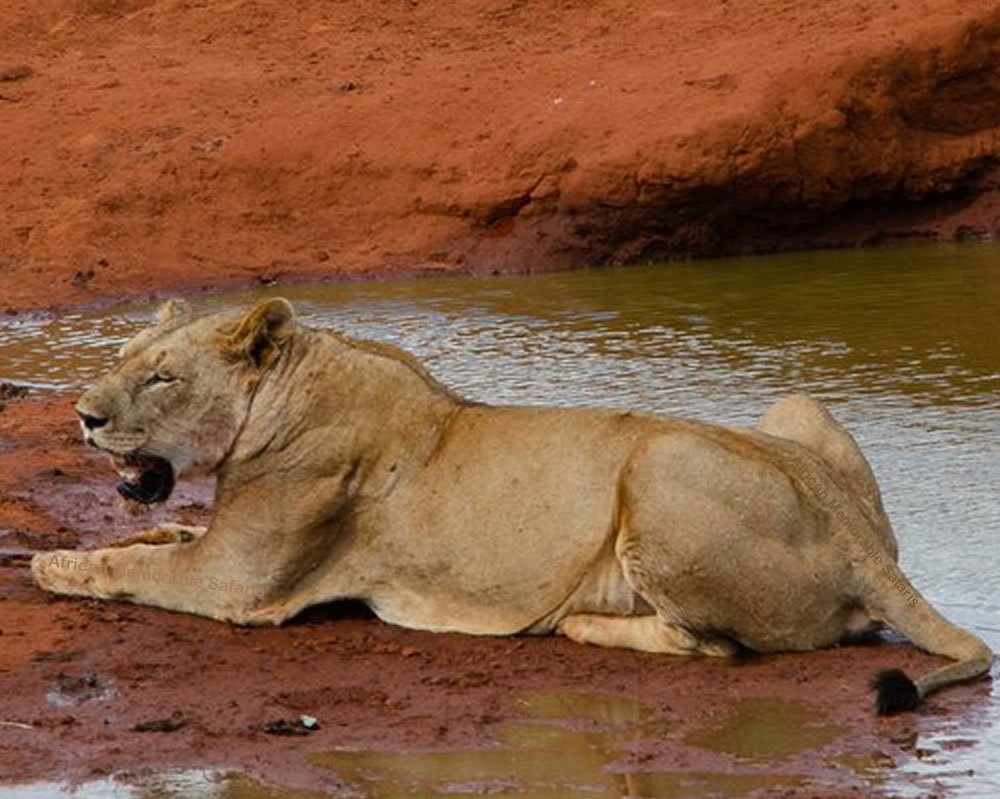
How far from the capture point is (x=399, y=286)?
18.4 metres

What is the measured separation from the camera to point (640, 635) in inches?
342

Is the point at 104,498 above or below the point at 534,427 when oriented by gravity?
below

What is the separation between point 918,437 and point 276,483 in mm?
4127

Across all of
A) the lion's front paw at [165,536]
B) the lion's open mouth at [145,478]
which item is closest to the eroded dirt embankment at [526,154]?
the lion's front paw at [165,536]

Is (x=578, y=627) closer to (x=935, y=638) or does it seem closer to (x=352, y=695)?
(x=352, y=695)

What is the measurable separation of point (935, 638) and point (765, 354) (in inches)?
241

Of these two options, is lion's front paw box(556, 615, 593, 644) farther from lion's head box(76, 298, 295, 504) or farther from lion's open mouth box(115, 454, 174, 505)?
lion's open mouth box(115, 454, 174, 505)

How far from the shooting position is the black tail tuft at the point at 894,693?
7789 mm

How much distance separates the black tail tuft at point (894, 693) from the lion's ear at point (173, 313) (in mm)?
3118

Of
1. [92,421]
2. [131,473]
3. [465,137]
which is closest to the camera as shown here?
[92,421]

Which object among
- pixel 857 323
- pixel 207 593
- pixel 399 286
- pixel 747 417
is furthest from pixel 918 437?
pixel 399 286

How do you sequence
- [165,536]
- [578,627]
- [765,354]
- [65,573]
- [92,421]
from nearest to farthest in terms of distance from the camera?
[578,627]
[92,421]
[65,573]
[165,536]
[765,354]

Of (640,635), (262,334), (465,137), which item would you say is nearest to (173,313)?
(262,334)

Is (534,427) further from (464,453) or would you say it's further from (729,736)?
(729,736)
